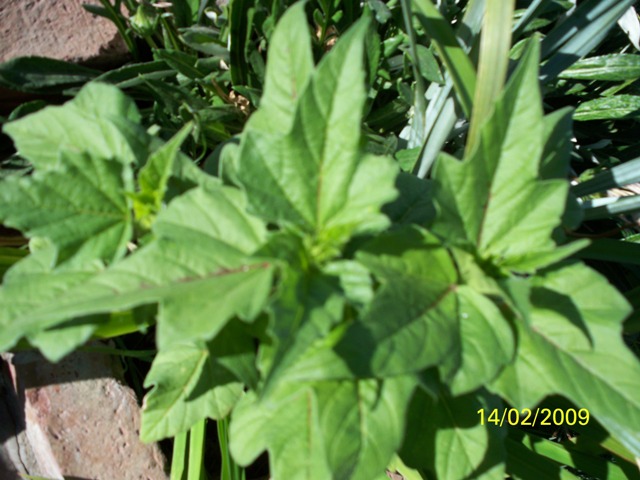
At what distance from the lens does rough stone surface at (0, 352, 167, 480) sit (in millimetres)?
1278

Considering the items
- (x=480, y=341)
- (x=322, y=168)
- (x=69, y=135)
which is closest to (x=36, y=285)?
(x=69, y=135)

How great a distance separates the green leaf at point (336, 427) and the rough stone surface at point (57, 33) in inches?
45.6

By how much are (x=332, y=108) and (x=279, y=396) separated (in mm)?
337

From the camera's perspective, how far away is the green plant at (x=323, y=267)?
0.56 meters

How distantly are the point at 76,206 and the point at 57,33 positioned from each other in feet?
3.41

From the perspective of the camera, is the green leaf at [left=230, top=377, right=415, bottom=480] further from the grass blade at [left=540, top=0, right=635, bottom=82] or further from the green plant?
the grass blade at [left=540, top=0, right=635, bottom=82]

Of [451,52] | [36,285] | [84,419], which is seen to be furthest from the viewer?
[84,419]

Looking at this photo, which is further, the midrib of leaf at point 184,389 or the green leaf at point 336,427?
the midrib of leaf at point 184,389

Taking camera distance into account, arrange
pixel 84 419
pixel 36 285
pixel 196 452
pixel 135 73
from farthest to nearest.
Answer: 1. pixel 135 73
2. pixel 84 419
3. pixel 196 452
4. pixel 36 285

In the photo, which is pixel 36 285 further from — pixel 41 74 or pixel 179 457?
pixel 41 74

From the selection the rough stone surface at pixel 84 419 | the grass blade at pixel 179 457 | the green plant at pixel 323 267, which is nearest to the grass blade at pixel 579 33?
the green plant at pixel 323 267

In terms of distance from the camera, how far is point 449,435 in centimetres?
85

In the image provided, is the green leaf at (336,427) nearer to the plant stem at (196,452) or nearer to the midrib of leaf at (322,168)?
the midrib of leaf at (322,168)

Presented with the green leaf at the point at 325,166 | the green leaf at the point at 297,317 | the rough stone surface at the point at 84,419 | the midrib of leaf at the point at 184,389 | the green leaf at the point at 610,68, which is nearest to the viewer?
the green leaf at the point at 297,317
